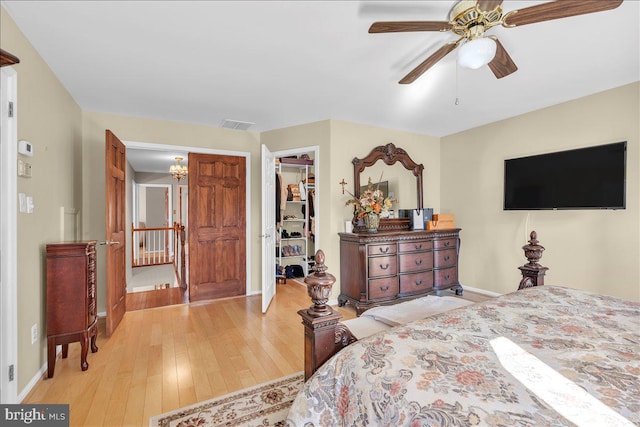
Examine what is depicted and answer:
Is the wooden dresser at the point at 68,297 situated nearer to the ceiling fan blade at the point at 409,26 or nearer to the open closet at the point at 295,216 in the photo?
the ceiling fan blade at the point at 409,26

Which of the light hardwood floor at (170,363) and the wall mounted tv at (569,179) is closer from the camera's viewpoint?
the light hardwood floor at (170,363)

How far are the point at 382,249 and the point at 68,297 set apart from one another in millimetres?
2965

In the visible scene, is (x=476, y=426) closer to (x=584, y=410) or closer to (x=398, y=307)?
(x=584, y=410)

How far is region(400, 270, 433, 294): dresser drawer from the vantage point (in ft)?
12.1

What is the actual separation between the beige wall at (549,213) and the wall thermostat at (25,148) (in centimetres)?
479

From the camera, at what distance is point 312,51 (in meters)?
2.22

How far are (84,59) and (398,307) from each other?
313 cm

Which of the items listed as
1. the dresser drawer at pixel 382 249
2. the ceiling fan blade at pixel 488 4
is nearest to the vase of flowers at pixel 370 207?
the dresser drawer at pixel 382 249

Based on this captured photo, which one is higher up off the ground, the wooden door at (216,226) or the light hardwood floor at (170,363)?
the wooden door at (216,226)

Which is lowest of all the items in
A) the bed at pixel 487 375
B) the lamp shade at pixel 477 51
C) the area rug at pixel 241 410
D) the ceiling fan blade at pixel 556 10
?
the area rug at pixel 241 410

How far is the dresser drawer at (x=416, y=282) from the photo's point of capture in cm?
368

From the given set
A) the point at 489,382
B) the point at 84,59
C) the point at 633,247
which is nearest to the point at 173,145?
the point at 84,59

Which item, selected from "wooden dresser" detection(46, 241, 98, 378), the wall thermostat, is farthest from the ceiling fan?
"wooden dresser" detection(46, 241, 98, 378)

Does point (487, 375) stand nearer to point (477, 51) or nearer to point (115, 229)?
point (477, 51)
